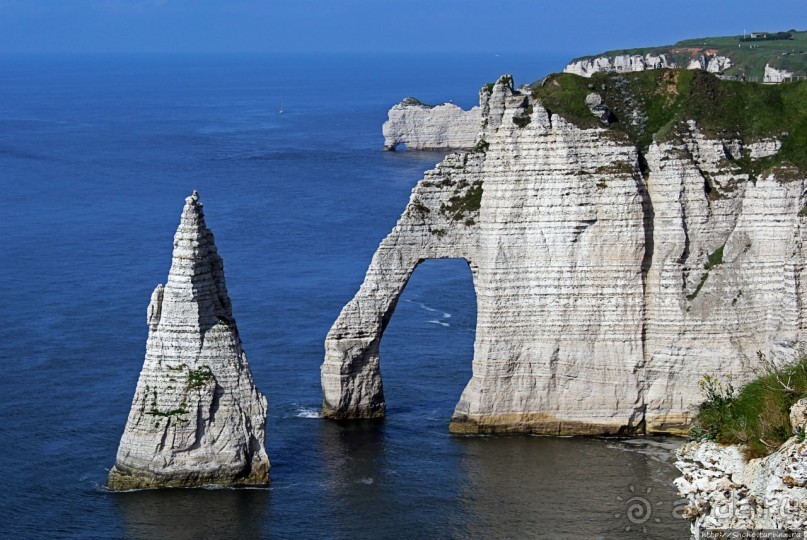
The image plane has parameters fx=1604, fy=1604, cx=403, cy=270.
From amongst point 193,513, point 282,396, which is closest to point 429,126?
point 282,396

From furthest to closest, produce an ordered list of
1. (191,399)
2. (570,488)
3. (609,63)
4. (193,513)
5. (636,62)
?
A: (609,63) → (636,62) → (570,488) → (191,399) → (193,513)

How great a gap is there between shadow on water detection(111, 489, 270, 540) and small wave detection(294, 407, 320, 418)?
7740mm

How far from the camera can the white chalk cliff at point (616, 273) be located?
50031 millimetres

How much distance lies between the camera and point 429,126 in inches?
5974

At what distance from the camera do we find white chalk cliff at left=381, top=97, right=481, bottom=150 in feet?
487

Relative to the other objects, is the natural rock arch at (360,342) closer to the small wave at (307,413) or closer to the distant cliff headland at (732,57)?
the small wave at (307,413)

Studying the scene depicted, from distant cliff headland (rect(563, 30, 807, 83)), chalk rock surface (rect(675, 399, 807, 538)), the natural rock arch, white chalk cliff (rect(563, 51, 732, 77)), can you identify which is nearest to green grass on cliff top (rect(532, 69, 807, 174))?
the natural rock arch

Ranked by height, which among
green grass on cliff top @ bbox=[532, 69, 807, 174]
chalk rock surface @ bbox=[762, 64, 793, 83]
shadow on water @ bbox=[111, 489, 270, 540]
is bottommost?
shadow on water @ bbox=[111, 489, 270, 540]

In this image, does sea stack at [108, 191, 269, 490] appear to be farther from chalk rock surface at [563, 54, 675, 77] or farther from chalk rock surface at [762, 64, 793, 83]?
chalk rock surface at [563, 54, 675, 77]

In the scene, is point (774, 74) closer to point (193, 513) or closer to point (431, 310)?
point (431, 310)

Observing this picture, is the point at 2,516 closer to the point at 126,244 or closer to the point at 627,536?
the point at 627,536

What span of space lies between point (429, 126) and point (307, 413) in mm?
100111

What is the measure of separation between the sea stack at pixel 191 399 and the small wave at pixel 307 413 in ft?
22.5

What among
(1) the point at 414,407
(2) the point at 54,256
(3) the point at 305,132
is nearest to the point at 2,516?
(1) the point at 414,407
